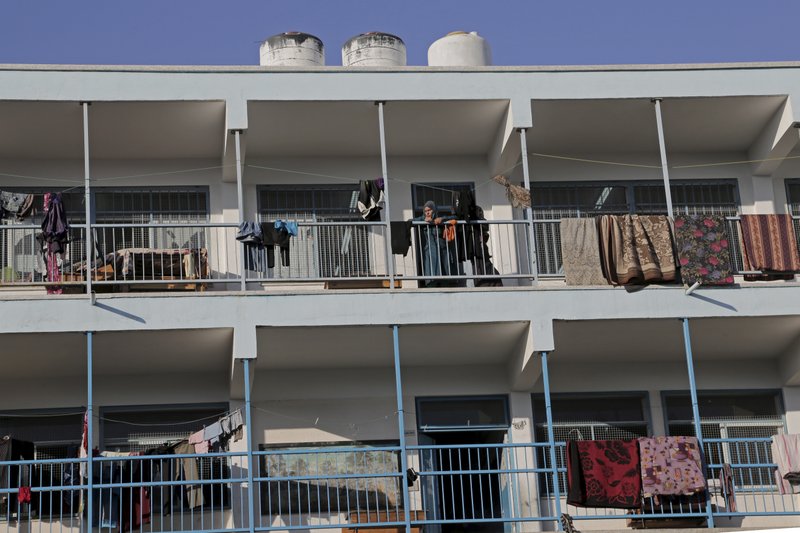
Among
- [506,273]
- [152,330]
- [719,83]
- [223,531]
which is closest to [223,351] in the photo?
[152,330]

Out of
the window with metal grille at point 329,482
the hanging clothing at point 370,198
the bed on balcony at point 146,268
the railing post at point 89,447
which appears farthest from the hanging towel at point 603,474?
the railing post at point 89,447

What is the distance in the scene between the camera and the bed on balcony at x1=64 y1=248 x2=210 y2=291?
18.2m

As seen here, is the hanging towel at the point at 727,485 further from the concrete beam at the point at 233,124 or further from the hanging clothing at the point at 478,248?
the concrete beam at the point at 233,124

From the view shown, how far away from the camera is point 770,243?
18578mm

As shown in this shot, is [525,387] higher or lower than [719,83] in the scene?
lower

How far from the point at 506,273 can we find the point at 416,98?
2.88 m

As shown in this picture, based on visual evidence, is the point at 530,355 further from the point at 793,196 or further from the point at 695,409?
the point at 793,196

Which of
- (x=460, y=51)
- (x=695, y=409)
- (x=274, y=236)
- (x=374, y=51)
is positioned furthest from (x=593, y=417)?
(x=374, y=51)

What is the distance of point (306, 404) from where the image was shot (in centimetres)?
1928

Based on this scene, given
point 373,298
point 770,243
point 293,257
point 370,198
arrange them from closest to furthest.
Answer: point 373,298 < point 770,243 < point 370,198 < point 293,257

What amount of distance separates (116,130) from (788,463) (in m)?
10.2

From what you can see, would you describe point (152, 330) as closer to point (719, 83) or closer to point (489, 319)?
point (489, 319)

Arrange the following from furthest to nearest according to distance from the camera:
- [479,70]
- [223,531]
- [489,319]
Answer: [479,70] < [489,319] < [223,531]

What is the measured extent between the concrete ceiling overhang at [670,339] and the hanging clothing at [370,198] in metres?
2.96
